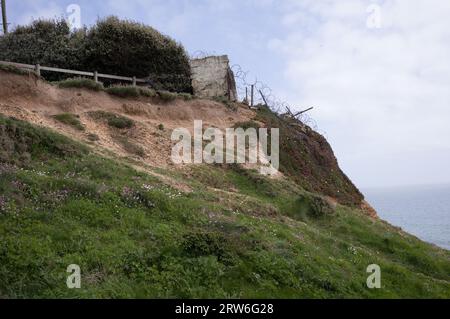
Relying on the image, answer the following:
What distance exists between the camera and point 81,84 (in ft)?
78.7

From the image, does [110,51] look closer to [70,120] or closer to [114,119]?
[114,119]

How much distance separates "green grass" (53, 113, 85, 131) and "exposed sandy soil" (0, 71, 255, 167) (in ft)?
0.74

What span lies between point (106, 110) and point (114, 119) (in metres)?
1.50

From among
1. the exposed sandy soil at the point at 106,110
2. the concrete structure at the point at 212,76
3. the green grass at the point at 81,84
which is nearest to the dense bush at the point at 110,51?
the concrete structure at the point at 212,76

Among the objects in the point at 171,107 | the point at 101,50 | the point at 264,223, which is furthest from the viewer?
the point at 101,50

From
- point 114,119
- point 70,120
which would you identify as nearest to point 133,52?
point 114,119

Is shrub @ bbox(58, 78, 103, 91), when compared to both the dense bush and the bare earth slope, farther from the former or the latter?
the dense bush
